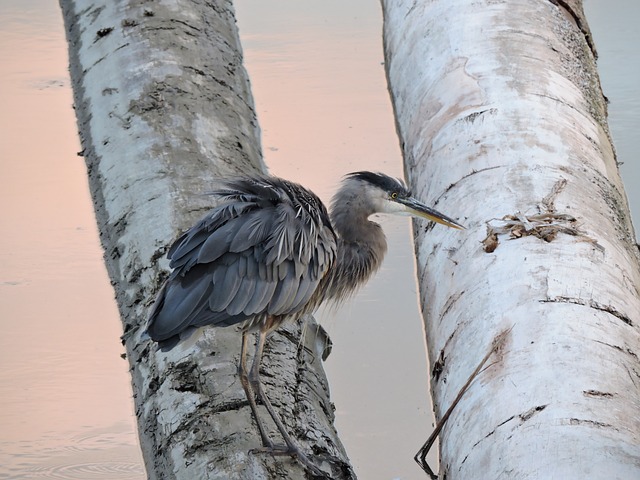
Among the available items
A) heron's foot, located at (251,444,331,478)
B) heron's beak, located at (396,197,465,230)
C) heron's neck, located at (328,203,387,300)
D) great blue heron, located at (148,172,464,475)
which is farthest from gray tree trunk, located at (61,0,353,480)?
heron's beak, located at (396,197,465,230)

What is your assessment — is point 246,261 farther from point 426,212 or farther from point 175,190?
point 175,190

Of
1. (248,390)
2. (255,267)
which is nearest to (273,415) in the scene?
(248,390)

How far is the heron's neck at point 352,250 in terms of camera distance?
3.38 metres

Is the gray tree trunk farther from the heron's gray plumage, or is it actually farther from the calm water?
the calm water

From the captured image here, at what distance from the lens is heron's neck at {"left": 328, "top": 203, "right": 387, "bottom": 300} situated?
338cm

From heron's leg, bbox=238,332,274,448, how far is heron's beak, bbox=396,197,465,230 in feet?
2.36

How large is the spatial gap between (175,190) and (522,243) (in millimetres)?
1294

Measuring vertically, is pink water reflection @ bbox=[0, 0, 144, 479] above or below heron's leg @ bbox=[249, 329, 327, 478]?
above

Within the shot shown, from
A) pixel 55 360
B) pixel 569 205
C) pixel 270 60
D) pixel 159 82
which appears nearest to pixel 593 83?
pixel 569 205

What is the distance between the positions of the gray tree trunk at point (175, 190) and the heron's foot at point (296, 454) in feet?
0.07

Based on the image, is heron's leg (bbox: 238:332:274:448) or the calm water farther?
the calm water

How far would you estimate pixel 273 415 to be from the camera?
2918mm

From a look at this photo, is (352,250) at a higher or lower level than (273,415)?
higher

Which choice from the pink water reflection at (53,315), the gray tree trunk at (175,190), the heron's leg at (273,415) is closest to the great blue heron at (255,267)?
the heron's leg at (273,415)
